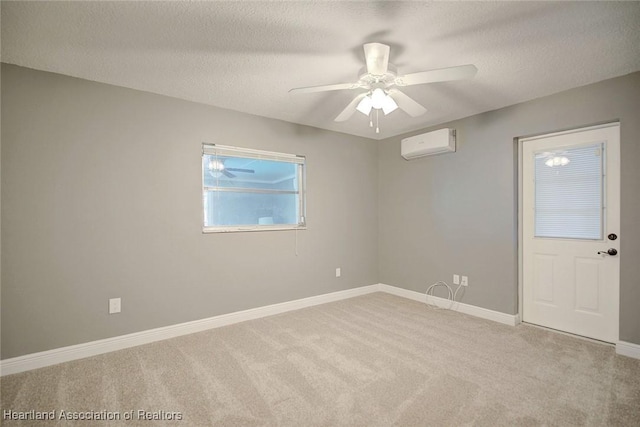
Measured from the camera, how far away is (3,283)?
2.19m

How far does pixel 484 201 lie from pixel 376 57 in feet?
7.63

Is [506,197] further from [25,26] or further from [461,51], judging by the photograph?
[25,26]

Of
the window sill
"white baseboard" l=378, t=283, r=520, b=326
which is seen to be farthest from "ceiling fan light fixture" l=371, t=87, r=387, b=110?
"white baseboard" l=378, t=283, r=520, b=326

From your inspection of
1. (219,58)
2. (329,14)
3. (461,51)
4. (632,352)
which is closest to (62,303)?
(219,58)

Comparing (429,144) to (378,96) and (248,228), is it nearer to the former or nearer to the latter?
(378,96)

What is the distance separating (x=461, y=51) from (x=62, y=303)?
144 inches

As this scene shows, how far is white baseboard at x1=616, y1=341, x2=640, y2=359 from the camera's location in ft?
7.78

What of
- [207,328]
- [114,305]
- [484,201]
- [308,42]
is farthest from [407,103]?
[114,305]

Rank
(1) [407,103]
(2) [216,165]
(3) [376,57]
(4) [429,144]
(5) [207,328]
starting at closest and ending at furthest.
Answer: (3) [376,57] → (1) [407,103] → (5) [207,328] → (2) [216,165] → (4) [429,144]

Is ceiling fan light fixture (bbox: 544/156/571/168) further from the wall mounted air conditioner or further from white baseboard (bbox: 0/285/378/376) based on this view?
white baseboard (bbox: 0/285/378/376)

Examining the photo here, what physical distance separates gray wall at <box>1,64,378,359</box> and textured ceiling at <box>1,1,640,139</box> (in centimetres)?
30

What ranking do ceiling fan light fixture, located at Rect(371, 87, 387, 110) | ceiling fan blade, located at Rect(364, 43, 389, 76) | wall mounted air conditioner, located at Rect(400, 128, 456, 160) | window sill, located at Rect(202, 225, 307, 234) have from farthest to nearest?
wall mounted air conditioner, located at Rect(400, 128, 456, 160), window sill, located at Rect(202, 225, 307, 234), ceiling fan light fixture, located at Rect(371, 87, 387, 110), ceiling fan blade, located at Rect(364, 43, 389, 76)

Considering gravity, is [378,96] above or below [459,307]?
above

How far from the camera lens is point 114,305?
8.53ft
